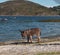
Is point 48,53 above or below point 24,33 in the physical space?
above

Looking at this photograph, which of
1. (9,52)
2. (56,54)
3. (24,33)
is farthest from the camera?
(24,33)

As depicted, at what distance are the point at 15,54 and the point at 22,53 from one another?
0.49m

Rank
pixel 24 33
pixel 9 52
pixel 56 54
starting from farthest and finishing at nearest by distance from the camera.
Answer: pixel 24 33, pixel 9 52, pixel 56 54

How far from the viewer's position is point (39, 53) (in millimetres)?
16391

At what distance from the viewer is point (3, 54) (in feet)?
53.8

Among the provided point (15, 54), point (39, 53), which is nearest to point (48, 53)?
point (39, 53)

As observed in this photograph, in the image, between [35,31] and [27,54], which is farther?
[35,31]

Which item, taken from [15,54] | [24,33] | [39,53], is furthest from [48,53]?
[24,33]

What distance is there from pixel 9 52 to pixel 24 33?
5965mm

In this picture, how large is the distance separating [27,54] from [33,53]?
0.45 meters

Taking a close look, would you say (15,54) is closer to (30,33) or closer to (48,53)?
(48,53)

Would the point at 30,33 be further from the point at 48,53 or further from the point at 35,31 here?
the point at 48,53

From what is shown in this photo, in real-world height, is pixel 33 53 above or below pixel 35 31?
above

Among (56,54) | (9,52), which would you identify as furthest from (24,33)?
(56,54)
